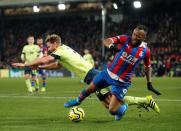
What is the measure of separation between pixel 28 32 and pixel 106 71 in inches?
2059

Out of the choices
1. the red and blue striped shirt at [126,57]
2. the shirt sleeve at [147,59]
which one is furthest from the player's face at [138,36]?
the shirt sleeve at [147,59]

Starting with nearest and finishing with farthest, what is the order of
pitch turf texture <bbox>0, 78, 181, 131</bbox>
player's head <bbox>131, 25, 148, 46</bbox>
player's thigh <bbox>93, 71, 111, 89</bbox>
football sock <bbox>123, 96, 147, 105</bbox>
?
pitch turf texture <bbox>0, 78, 181, 131</bbox> → player's head <bbox>131, 25, 148, 46</bbox> → player's thigh <bbox>93, 71, 111, 89</bbox> → football sock <bbox>123, 96, 147, 105</bbox>

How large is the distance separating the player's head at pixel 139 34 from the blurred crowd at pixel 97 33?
35.5 metres

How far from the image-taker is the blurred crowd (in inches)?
1961

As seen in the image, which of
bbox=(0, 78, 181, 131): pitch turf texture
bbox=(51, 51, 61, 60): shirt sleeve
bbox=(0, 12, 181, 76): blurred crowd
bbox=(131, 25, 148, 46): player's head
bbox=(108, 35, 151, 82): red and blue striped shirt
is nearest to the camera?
bbox=(0, 78, 181, 131): pitch turf texture

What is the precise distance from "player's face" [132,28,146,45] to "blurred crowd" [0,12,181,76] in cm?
3546

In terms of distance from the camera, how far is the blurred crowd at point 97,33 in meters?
49.8

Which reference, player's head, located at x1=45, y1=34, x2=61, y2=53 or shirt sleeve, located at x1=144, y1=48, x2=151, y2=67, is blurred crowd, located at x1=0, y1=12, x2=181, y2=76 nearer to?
shirt sleeve, located at x1=144, y1=48, x2=151, y2=67

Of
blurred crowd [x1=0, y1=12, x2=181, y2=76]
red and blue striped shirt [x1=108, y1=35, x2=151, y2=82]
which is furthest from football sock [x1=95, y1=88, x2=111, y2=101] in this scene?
blurred crowd [x1=0, y1=12, x2=181, y2=76]

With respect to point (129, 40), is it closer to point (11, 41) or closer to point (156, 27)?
point (156, 27)

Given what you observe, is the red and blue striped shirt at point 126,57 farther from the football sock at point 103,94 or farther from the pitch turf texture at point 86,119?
the pitch turf texture at point 86,119

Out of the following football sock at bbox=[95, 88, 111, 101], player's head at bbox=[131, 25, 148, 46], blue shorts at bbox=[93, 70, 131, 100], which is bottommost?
football sock at bbox=[95, 88, 111, 101]

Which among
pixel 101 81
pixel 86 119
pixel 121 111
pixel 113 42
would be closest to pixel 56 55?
pixel 101 81

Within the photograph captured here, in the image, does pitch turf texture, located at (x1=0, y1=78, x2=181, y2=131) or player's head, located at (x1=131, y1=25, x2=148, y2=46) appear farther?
player's head, located at (x1=131, y1=25, x2=148, y2=46)
